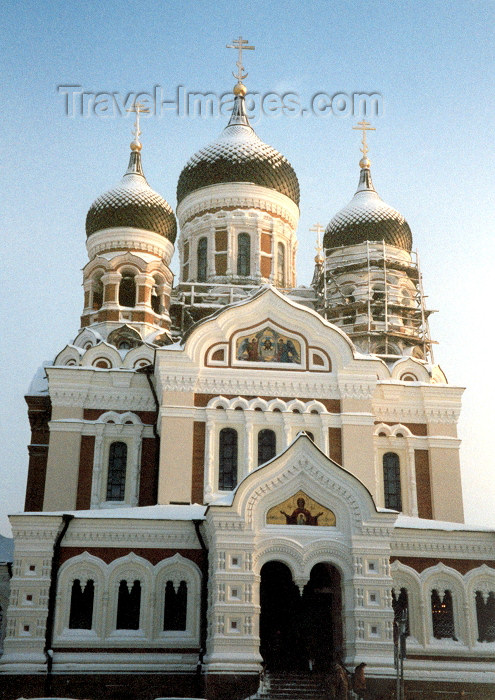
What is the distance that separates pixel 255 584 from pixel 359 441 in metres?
5.14

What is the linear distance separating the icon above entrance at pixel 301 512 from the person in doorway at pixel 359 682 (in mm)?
2329

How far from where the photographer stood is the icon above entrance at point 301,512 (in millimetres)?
14656

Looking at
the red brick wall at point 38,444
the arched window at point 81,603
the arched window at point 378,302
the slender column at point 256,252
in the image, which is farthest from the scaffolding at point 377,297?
the arched window at point 81,603

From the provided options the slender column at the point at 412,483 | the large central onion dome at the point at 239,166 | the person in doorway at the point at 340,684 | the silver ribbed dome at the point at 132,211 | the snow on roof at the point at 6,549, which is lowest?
the person in doorway at the point at 340,684

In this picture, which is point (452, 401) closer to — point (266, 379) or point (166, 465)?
point (266, 379)

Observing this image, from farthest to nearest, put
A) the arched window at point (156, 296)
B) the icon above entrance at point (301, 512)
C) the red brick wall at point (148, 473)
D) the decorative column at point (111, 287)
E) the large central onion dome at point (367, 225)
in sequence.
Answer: the large central onion dome at point (367, 225), the arched window at point (156, 296), the decorative column at point (111, 287), the red brick wall at point (148, 473), the icon above entrance at point (301, 512)

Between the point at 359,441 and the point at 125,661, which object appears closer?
the point at 125,661

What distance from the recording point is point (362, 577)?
46.9ft

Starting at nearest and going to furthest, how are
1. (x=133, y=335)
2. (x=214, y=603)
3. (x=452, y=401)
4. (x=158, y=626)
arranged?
(x=214, y=603) < (x=158, y=626) < (x=452, y=401) < (x=133, y=335)

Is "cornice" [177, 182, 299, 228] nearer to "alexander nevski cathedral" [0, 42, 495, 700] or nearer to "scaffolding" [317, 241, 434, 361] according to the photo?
"alexander nevski cathedral" [0, 42, 495, 700]

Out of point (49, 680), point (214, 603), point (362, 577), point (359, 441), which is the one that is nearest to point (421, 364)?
point (359, 441)

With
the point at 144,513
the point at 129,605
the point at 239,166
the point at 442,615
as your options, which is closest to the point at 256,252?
the point at 239,166

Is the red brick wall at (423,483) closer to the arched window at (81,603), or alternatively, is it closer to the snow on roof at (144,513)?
the snow on roof at (144,513)

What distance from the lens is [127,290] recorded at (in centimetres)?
2319
